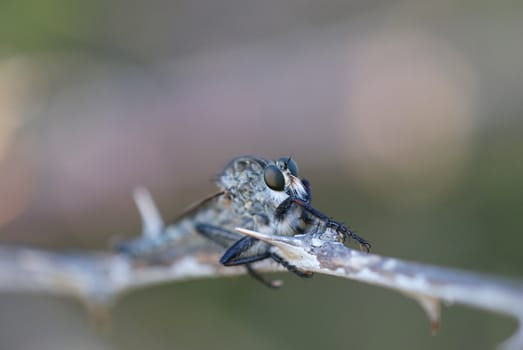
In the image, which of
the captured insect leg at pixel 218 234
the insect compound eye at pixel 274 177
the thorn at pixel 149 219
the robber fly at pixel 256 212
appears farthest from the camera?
the thorn at pixel 149 219

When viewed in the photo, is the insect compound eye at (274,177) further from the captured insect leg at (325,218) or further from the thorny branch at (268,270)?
the thorny branch at (268,270)

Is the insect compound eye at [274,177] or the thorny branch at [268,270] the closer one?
the thorny branch at [268,270]

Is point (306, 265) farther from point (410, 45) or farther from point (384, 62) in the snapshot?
point (410, 45)

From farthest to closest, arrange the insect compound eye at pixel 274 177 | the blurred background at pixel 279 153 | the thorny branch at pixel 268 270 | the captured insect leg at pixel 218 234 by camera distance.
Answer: the blurred background at pixel 279 153
the captured insect leg at pixel 218 234
the insect compound eye at pixel 274 177
the thorny branch at pixel 268 270

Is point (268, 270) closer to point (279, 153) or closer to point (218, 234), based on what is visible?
point (218, 234)

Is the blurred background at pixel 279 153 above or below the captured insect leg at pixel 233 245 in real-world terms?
above

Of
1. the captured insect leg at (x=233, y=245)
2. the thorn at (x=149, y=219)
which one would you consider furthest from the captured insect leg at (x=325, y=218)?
→ the thorn at (x=149, y=219)

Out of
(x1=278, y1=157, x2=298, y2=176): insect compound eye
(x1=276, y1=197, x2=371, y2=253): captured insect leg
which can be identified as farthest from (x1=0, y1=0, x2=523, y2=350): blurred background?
(x1=276, y1=197, x2=371, y2=253): captured insect leg

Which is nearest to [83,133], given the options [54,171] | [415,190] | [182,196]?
[54,171]
